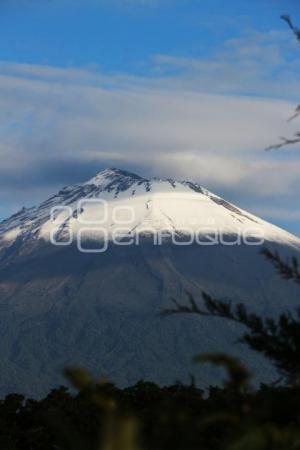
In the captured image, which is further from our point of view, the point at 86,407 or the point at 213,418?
the point at 86,407

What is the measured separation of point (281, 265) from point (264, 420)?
176 inches

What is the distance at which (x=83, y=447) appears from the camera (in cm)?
747

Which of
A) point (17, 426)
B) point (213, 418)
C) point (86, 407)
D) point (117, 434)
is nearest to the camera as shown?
point (117, 434)

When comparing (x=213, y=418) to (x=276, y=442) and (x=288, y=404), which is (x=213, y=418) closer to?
(x=276, y=442)

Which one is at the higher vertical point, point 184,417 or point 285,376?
point 285,376

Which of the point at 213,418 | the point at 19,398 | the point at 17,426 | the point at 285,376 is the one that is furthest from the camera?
the point at 19,398

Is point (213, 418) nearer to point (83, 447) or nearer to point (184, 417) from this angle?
point (184, 417)

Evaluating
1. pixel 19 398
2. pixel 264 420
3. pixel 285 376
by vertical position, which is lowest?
pixel 264 420

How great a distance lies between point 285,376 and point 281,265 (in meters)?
1.73

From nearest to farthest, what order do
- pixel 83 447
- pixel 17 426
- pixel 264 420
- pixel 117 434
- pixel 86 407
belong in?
pixel 117 434, pixel 83 447, pixel 264 420, pixel 86 407, pixel 17 426

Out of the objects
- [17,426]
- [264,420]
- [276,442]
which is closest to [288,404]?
[264,420]

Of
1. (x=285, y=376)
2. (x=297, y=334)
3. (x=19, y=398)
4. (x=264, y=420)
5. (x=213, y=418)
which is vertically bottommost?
(x=213, y=418)

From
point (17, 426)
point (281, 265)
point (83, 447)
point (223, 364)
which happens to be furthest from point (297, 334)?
point (17, 426)

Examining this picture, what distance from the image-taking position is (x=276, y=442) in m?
8.26
